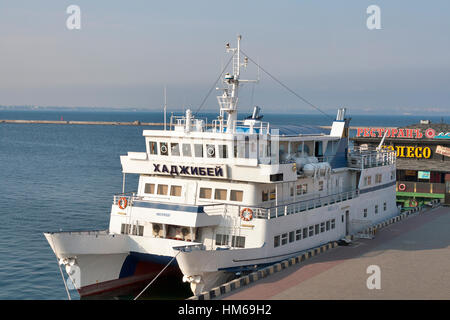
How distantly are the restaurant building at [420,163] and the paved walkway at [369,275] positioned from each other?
2058 cm

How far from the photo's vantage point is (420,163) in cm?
5603

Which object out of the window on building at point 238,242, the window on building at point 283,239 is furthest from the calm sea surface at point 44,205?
the window on building at point 283,239

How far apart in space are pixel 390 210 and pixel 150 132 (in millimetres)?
22956

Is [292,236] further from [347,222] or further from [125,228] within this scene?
[125,228]

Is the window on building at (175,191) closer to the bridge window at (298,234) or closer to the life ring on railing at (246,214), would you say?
the life ring on railing at (246,214)

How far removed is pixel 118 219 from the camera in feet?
91.1

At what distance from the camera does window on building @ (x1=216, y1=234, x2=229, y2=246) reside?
86.7ft

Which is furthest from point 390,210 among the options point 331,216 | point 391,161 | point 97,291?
point 97,291

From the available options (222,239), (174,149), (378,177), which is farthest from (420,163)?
(222,239)

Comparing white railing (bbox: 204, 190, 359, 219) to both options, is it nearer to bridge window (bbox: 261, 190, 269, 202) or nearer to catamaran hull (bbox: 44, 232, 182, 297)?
bridge window (bbox: 261, 190, 269, 202)

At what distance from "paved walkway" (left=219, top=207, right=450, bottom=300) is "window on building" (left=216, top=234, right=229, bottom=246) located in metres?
2.98

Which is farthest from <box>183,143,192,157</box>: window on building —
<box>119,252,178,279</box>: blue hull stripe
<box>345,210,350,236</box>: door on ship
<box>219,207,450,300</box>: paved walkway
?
<box>345,210,350,236</box>: door on ship

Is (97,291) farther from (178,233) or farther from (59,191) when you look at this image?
(59,191)

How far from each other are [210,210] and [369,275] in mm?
8048
